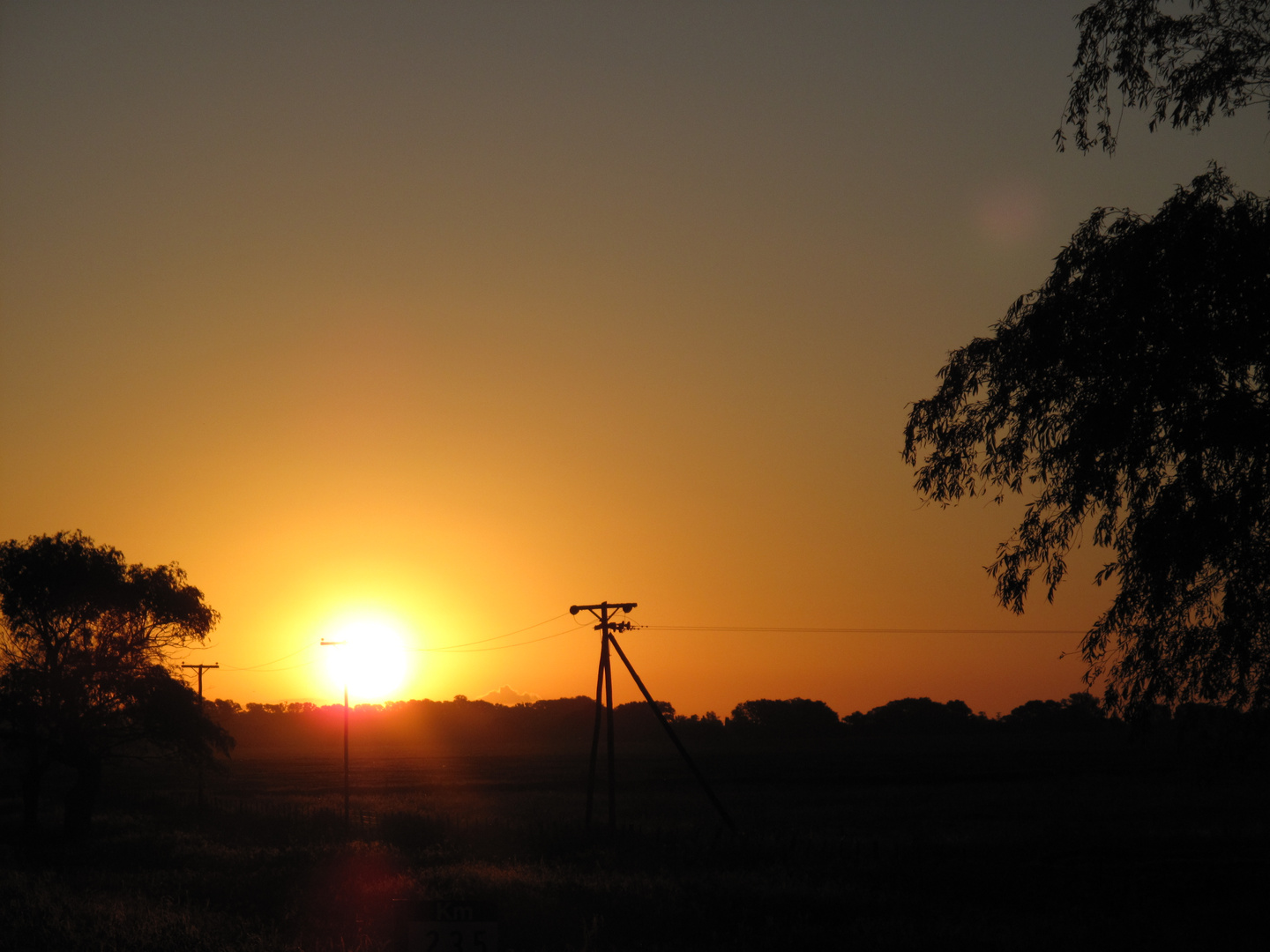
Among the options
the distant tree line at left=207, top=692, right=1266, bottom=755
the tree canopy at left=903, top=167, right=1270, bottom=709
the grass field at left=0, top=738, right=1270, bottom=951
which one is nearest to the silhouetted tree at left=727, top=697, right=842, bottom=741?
the distant tree line at left=207, top=692, right=1266, bottom=755

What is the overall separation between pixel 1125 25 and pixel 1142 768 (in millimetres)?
64152

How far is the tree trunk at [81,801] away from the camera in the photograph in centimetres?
3356

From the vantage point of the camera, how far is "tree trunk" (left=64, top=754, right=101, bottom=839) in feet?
110

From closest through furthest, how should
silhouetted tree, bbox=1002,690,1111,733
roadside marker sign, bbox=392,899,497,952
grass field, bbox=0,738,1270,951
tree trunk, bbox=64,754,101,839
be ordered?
roadside marker sign, bbox=392,899,497,952
grass field, bbox=0,738,1270,951
tree trunk, bbox=64,754,101,839
silhouetted tree, bbox=1002,690,1111,733

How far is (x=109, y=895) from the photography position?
18.8 metres

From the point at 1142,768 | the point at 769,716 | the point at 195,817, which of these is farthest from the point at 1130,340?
the point at 769,716

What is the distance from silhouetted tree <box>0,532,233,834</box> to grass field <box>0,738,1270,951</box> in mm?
3063

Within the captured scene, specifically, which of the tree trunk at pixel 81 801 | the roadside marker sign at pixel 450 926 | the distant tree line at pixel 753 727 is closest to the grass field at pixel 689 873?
the tree trunk at pixel 81 801

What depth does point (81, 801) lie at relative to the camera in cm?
3388

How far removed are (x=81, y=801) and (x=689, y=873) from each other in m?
22.9

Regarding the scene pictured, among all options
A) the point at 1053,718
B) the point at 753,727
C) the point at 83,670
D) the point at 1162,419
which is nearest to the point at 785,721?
the point at 753,727

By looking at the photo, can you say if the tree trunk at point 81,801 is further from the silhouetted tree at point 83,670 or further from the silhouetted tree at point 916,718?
the silhouetted tree at point 916,718

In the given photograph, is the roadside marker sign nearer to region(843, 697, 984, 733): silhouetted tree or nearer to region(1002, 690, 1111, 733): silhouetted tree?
region(1002, 690, 1111, 733): silhouetted tree

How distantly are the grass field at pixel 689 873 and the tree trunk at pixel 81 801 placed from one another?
74cm
